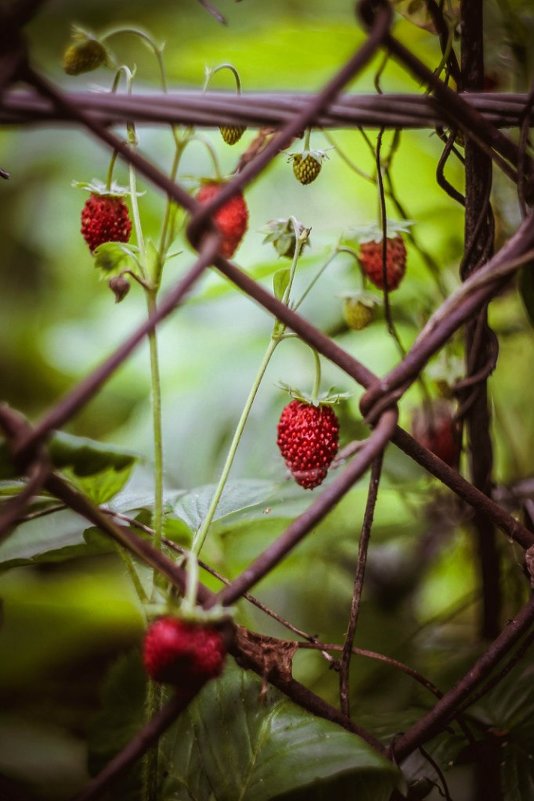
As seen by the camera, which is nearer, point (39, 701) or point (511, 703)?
point (511, 703)

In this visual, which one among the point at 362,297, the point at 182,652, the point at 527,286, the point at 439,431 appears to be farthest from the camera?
the point at 439,431

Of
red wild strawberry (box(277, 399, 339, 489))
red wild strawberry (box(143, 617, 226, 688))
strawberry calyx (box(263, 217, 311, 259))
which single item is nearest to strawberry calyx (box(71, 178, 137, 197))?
strawberry calyx (box(263, 217, 311, 259))

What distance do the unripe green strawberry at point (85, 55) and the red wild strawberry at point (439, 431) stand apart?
471mm

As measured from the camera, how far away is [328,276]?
1316 mm

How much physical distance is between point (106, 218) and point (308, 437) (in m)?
0.24

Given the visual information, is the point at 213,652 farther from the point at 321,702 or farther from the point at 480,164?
the point at 480,164

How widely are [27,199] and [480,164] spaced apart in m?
2.18

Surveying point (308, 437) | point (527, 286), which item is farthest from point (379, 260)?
point (308, 437)

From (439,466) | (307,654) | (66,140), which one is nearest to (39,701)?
(307,654)

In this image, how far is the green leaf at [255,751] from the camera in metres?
0.45

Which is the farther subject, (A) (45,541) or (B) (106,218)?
(A) (45,541)

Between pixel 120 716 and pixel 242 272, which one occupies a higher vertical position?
pixel 242 272

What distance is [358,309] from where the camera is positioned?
2.56ft

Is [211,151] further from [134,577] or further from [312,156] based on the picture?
[134,577]
